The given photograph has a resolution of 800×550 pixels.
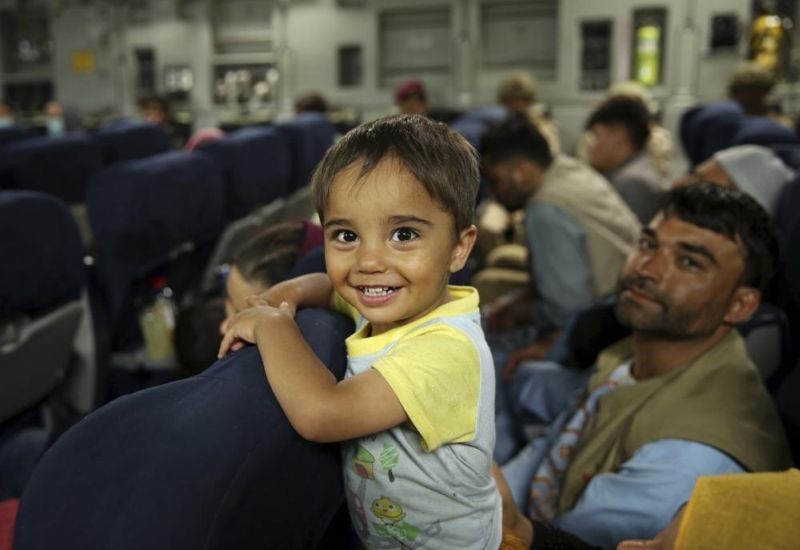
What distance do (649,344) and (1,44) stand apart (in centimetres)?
1092

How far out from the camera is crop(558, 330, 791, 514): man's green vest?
141 centimetres

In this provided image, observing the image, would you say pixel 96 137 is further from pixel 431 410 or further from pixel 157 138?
pixel 431 410

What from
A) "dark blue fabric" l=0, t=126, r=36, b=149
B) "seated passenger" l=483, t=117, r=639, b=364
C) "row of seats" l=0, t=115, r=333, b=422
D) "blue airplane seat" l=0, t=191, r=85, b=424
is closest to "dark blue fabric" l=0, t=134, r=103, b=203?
"row of seats" l=0, t=115, r=333, b=422

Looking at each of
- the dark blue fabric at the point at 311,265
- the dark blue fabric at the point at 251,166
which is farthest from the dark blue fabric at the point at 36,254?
the dark blue fabric at the point at 251,166

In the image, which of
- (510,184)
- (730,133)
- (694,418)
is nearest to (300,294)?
(694,418)

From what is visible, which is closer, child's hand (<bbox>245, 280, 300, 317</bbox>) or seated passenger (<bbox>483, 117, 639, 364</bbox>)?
child's hand (<bbox>245, 280, 300, 317</bbox>)

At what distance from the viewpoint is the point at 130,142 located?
484 centimetres

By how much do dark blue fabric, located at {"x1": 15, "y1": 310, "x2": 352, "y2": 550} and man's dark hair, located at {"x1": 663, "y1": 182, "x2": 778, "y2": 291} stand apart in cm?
121

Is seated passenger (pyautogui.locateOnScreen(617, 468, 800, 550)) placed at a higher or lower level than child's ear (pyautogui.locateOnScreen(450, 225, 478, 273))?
lower

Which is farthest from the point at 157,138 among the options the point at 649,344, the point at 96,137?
the point at 649,344

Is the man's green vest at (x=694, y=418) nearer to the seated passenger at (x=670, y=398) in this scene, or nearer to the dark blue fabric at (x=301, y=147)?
the seated passenger at (x=670, y=398)

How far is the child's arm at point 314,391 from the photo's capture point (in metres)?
0.81

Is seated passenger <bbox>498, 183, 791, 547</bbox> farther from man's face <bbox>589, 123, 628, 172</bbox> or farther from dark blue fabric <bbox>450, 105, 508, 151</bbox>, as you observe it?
man's face <bbox>589, 123, 628, 172</bbox>

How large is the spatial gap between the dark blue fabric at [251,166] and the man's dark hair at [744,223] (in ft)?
6.62
